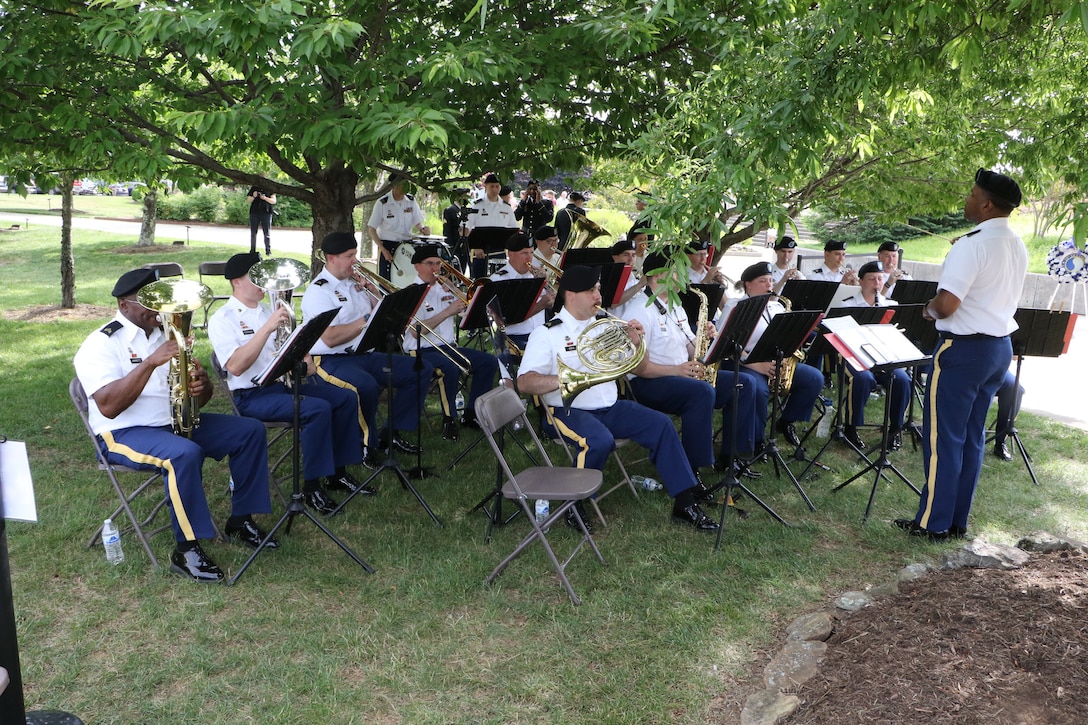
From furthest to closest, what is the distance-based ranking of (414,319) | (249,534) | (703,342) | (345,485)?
(703,342) < (414,319) < (345,485) < (249,534)

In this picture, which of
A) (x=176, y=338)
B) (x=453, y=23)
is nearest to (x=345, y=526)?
(x=176, y=338)

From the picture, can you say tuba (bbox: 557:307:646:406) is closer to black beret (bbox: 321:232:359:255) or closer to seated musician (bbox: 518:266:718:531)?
seated musician (bbox: 518:266:718:531)

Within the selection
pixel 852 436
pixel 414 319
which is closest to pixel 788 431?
pixel 852 436

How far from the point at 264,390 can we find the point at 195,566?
1325mm

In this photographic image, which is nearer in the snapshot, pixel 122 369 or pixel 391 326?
pixel 122 369

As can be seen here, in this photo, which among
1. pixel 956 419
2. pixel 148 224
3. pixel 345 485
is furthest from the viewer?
pixel 148 224

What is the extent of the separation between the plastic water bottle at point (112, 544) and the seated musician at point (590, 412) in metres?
2.47

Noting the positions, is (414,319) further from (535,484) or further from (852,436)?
(852,436)

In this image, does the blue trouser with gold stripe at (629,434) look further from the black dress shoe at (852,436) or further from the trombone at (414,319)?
the black dress shoe at (852,436)

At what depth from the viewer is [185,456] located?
474cm

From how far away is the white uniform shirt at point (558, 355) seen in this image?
18.0 feet

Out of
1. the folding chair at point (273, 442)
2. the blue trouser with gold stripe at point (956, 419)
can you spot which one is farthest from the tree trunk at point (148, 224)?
the blue trouser with gold stripe at point (956, 419)

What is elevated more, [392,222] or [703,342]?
[392,222]

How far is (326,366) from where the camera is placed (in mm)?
6500
